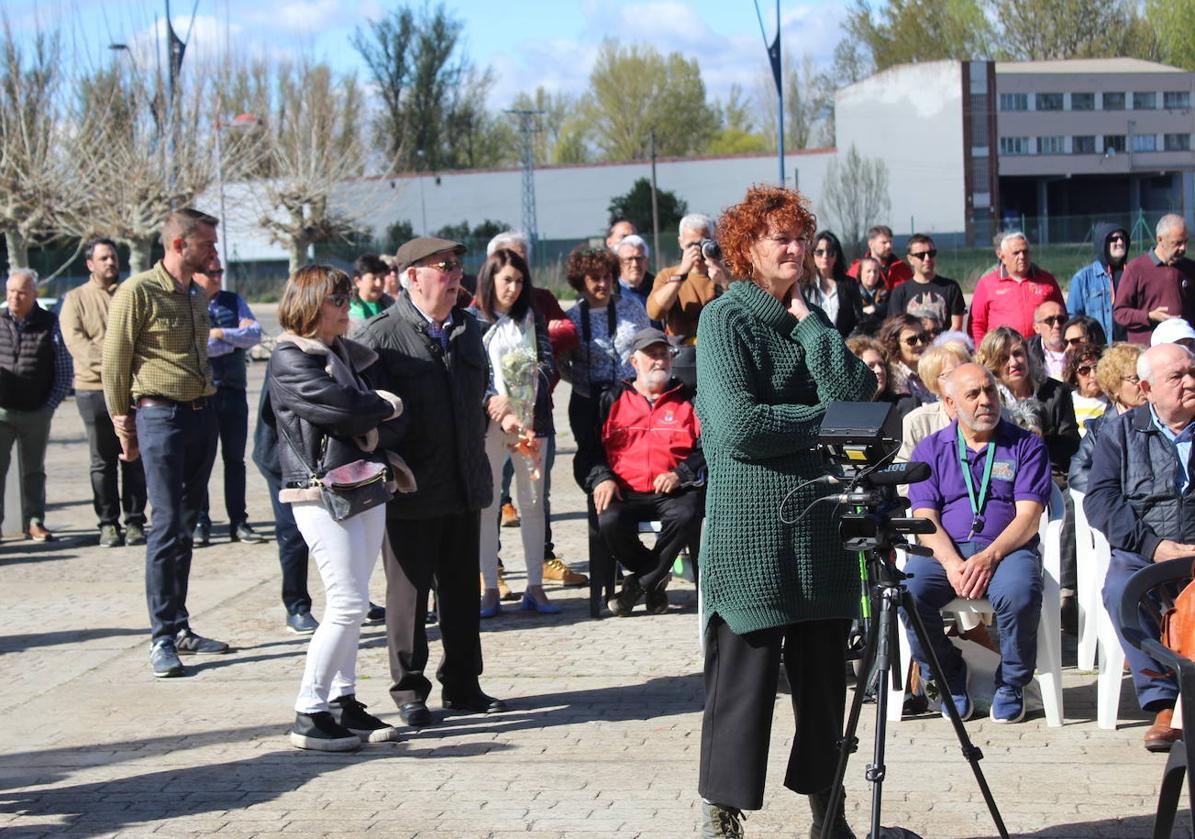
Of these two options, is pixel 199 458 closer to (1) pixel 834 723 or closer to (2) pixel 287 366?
(2) pixel 287 366

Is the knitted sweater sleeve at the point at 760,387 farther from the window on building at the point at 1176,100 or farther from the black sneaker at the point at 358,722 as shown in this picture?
the window on building at the point at 1176,100

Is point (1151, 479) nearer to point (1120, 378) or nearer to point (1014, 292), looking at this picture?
point (1120, 378)

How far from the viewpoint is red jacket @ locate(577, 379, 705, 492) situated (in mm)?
7883

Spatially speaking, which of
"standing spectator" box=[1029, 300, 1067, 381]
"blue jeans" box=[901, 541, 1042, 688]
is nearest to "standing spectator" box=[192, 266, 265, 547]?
"standing spectator" box=[1029, 300, 1067, 381]

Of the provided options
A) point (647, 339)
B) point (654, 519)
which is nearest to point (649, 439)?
point (654, 519)

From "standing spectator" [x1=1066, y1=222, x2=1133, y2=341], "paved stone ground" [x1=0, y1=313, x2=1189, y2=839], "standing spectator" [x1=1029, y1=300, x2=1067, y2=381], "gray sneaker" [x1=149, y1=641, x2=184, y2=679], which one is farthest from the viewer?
"standing spectator" [x1=1066, y1=222, x2=1133, y2=341]

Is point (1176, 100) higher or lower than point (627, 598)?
higher

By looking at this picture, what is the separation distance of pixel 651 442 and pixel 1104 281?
537 cm

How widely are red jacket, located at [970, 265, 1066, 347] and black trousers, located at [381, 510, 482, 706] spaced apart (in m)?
5.64

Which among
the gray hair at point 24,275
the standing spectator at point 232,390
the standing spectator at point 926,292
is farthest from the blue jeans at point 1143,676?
the gray hair at point 24,275

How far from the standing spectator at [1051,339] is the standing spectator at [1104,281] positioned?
2.65 meters

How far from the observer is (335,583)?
19.0 ft

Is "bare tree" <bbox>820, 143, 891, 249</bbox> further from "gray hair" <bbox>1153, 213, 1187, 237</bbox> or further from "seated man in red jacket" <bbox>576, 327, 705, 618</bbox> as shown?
"seated man in red jacket" <bbox>576, 327, 705, 618</bbox>

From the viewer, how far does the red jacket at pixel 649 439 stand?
25.9ft
